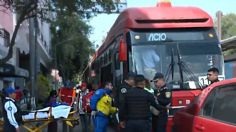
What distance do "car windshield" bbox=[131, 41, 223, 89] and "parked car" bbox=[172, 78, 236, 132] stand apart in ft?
14.5

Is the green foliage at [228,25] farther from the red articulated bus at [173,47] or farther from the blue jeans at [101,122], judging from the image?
the blue jeans at [101,122]

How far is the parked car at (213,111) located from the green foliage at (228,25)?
210 ft

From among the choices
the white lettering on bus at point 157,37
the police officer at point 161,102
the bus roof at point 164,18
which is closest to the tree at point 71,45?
the bus roof at point 164,18

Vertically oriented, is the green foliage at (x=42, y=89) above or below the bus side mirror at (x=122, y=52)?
below

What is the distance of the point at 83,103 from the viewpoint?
1443 centimetres

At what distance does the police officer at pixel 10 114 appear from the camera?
931 centimetres

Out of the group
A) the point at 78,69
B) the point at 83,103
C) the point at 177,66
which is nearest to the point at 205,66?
the point at 177,66

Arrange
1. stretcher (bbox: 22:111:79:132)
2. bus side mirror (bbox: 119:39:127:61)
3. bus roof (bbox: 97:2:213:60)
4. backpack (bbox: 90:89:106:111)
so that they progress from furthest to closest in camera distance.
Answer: bus roof (bbox: 97:2:213:60) → bus side mirror (bbox: 119:39:127:61) → backpack (bbox: 90:89:106:111) → stretcher (bbox: 22:111:79:132)

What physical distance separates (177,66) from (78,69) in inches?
2577

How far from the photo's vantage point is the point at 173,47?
12250 millimetres

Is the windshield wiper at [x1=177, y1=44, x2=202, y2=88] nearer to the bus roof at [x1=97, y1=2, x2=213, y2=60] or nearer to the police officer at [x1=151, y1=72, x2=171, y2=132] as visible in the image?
the bus roof at [x1=97, y1=2, x2=213, y2=60]

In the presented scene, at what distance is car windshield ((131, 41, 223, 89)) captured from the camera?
11.8 meters

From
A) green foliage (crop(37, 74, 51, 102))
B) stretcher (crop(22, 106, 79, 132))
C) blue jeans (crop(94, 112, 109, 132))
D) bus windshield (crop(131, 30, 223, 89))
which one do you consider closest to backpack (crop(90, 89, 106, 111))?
blue jeans (crop(94, 112, 109, 132))

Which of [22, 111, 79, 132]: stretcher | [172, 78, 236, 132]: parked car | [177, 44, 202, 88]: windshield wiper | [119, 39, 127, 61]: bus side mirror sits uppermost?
[119, 39, 127, 61]: bus side mirror
